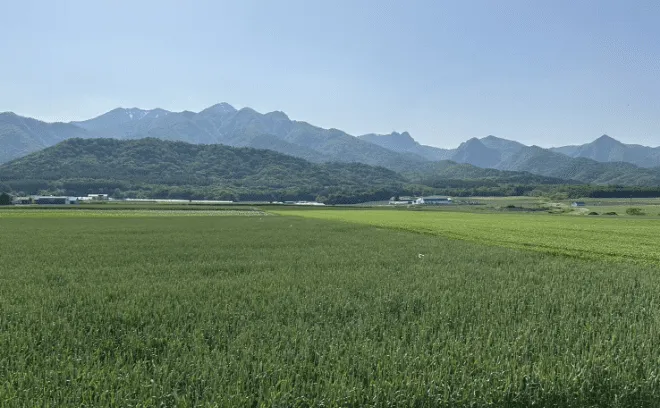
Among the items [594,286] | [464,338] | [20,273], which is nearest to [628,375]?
[464,338]

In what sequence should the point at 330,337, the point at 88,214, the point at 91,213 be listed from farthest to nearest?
the point at 91,213
the point at 88,214
the point at 330,337

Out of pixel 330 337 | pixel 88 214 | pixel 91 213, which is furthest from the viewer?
pixel 91 213

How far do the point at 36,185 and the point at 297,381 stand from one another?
680ft

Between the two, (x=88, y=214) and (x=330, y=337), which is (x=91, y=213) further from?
(x=330, y=337)

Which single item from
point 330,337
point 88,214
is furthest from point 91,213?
point 330,337

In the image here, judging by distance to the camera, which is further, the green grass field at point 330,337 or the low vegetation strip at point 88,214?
the low vegetation strip at point 88,214

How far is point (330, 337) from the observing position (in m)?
7.26

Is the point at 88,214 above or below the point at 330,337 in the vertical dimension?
below

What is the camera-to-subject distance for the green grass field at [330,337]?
5320 mm

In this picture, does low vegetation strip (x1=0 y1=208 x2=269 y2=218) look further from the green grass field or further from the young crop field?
the green grass field

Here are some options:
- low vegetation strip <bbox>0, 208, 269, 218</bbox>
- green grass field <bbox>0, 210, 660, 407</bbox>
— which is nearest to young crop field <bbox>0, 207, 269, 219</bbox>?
low vegetation strip <bbox>0, 208, 269, 218</bbox>

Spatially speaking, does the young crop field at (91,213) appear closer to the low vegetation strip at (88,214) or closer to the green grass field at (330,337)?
the low vegetation strip at (88,214)

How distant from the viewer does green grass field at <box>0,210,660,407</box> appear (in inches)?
209

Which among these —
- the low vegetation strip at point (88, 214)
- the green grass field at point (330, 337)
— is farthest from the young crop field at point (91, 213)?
the green grass field at point (330, 337)
